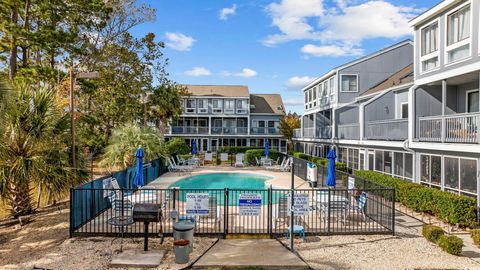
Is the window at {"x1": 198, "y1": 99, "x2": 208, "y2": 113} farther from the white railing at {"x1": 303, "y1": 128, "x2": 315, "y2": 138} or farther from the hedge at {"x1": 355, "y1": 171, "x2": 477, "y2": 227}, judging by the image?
the hedge at {"x1": 355, "y1": 171, "x2": 477, "y2": 227}

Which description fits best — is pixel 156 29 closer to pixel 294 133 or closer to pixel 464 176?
pixel 294 133

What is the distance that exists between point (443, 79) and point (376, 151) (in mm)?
6279

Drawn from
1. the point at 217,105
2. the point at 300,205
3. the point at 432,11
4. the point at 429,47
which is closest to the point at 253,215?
the point at 300,205

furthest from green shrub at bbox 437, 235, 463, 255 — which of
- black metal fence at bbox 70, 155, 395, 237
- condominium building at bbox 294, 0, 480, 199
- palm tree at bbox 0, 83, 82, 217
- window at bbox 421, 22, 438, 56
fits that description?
palm tree at bbox 0, 83, 82, 217

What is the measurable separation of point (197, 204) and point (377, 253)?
500 cm

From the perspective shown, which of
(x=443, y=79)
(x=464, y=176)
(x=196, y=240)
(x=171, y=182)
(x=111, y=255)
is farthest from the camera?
(x=171, y=182)

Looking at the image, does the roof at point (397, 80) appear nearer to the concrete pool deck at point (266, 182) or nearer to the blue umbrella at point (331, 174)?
the concrete pool deck at point (266, 182)

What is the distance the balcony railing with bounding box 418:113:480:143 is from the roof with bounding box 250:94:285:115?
3360 cm

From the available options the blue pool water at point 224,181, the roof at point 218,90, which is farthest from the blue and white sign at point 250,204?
the roof at point 218,90

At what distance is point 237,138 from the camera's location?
44938 millimetres

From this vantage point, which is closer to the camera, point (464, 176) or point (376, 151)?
point (464, 176)

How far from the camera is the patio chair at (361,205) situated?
10.5 m

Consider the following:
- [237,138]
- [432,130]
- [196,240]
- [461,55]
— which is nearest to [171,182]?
[196,240]

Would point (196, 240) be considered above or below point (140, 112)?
below
